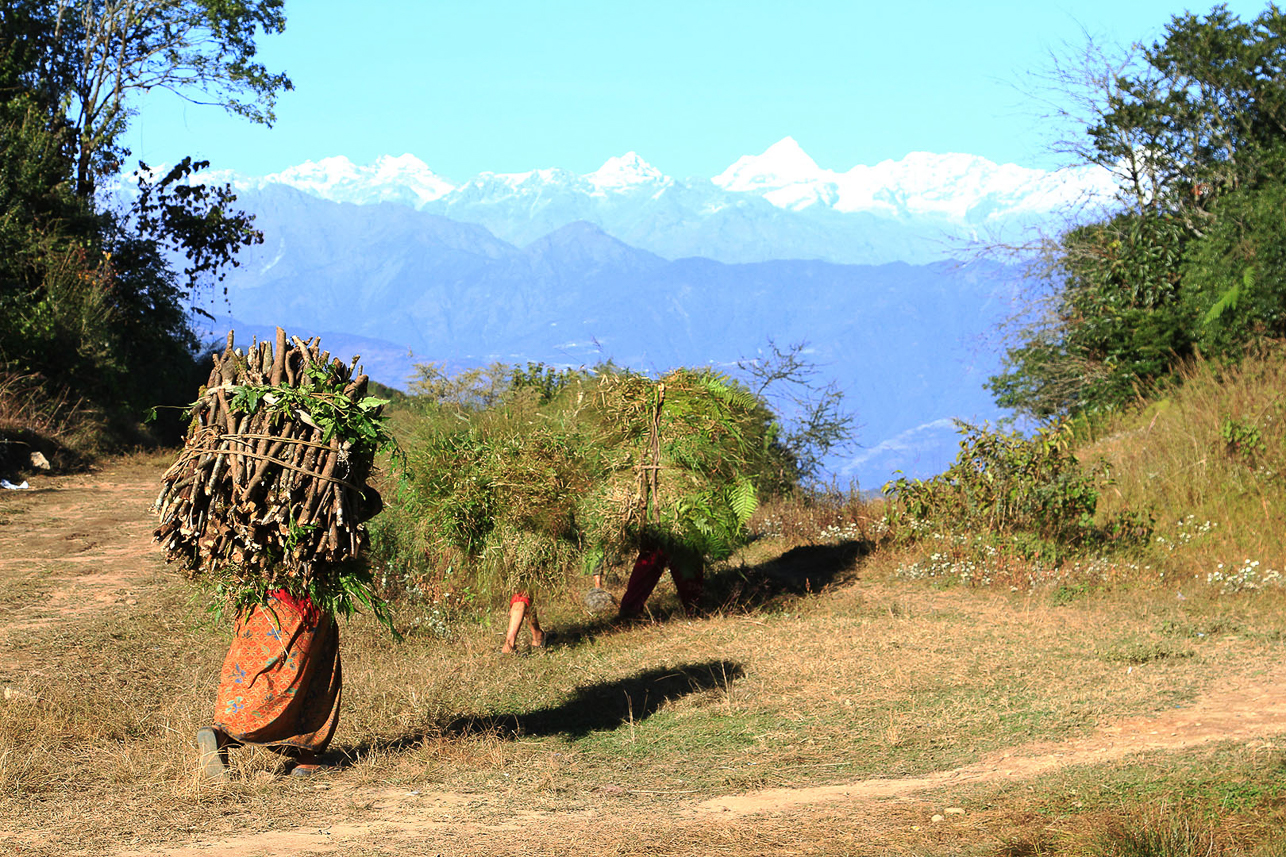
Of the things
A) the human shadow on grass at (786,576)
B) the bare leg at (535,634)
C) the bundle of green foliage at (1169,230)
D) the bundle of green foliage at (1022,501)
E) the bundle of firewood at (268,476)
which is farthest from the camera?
the bundle of green foliage at (1169,230)

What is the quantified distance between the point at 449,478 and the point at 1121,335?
12895mm

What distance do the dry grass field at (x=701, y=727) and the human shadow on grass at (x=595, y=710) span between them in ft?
0.09

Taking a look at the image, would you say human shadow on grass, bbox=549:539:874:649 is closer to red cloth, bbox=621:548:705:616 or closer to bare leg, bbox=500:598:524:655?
red cloth, bbox=621:548:705:616

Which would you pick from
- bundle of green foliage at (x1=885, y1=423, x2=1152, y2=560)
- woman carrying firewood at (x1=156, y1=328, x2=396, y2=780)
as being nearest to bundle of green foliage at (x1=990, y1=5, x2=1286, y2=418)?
bundle of green foliage at (x1=885, y1=423, x2=1152, y2=560)

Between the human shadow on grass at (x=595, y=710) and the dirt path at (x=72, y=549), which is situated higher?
the dirt path at (x=72, y=549)

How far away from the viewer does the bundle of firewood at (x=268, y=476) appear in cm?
512

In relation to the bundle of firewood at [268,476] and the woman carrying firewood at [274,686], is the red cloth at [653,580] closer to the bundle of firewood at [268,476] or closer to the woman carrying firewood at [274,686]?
the woman carrying firewood at [274,686]

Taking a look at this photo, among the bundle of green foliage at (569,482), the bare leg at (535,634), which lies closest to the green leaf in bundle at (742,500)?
the bundle of green foliage at (569,482)

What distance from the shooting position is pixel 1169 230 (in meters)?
A: 17.4

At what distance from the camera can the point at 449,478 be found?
8.47 meters

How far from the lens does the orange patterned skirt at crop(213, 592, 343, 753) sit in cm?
529

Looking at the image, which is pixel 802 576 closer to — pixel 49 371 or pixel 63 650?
pixel 63 650

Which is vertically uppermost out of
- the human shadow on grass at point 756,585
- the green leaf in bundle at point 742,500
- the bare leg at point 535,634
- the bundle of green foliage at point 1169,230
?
the bundle of green foliage at point 1169,230

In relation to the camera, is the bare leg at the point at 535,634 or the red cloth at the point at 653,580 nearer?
the bare leg at the point at 535,634
